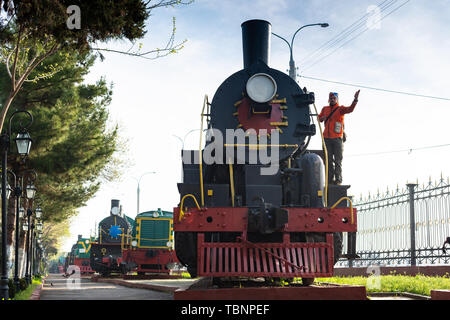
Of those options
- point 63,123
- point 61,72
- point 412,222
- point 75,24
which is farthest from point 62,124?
point 412,222

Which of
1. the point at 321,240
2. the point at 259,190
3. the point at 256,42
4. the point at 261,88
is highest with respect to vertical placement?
the point at 256,42

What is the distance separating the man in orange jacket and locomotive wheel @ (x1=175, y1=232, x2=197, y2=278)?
7.99ft

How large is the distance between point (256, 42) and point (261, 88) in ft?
3.72

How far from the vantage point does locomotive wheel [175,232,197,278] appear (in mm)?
7770

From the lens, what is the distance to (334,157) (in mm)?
8609

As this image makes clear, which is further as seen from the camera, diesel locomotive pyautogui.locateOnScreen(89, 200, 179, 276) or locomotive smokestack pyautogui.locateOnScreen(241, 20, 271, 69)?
diesel locomotive pyautogui.locateOnScreen(89, 200, 179, 276)

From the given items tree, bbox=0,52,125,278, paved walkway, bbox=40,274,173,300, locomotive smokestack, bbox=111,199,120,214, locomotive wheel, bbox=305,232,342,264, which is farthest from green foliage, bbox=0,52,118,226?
locomotive wheel, bbox=305,232,342,264

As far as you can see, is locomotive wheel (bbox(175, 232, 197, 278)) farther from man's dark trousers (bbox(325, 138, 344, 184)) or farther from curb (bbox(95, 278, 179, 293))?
curb (bbox(95, 278, 179, 293))

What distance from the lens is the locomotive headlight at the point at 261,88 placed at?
8.02 meters

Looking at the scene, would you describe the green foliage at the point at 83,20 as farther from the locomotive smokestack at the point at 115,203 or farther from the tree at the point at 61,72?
the locomotive smokestack at the point at 115,203

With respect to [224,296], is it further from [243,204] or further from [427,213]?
[427,213]

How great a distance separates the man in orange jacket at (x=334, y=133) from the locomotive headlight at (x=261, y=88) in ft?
4.21

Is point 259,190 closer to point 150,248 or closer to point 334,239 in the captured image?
point 334,239

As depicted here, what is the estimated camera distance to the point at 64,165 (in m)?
17.7
